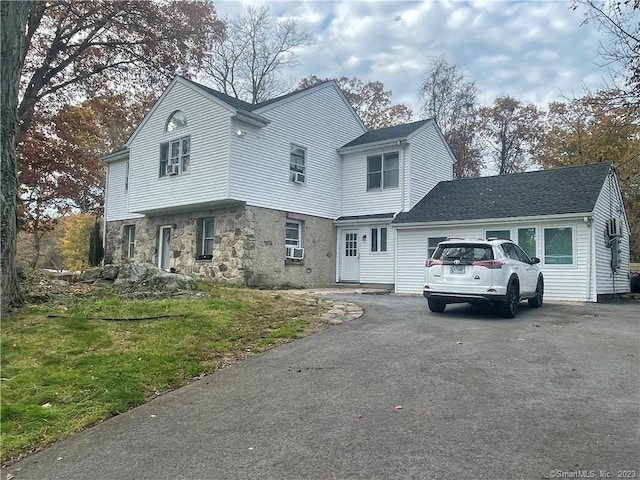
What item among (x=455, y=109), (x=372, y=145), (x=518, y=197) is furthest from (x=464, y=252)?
(x=455, y=109)

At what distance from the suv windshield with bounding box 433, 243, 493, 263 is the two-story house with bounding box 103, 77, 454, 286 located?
797 cm

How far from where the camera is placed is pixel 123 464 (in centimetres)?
340

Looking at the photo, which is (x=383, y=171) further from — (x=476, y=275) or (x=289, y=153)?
(x=476, y=275)

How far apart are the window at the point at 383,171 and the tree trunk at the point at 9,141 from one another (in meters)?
13.9

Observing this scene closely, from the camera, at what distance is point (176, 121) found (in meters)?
18.5

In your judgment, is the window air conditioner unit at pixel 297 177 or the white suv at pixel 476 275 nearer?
the white suv at pixel 476 275

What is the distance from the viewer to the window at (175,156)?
18.0 meters

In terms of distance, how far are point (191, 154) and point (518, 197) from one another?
12183 mm

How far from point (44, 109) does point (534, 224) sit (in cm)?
2041

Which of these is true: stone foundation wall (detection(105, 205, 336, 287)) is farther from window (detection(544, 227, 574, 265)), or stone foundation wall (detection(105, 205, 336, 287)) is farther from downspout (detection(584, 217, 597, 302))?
downspout (detection(584, 217, 597, 302))

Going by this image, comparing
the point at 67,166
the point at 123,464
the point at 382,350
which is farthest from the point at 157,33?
the point at 123,464

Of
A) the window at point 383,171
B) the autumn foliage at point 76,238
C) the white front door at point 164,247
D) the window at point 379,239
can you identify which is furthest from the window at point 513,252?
the autumn foliage at point 76,238

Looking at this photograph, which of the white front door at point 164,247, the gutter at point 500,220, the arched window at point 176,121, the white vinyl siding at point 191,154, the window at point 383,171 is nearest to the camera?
the gutter at point 500,220

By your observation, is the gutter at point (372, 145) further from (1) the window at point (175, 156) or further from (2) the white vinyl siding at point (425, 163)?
(1) the window at point (175, 156)
